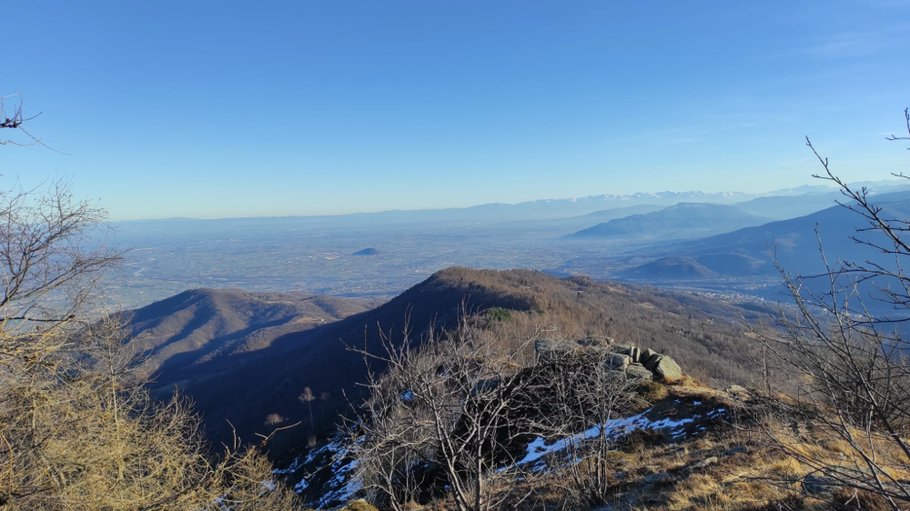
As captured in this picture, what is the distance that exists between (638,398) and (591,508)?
8.13 metres

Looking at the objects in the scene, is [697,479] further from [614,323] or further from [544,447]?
[614,323]

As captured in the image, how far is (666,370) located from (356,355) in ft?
180

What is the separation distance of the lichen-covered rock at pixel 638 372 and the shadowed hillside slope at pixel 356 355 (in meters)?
19.5

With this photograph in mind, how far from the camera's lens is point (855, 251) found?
19500cm

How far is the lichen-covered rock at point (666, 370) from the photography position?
1783 centimetres

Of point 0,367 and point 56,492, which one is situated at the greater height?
point 0,367

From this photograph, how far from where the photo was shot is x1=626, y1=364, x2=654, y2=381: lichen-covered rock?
16.2m

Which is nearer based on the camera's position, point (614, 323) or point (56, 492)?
point (56, 492)

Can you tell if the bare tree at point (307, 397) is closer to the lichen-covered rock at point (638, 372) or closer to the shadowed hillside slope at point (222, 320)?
the lichen-covered rock at point (638, 372)

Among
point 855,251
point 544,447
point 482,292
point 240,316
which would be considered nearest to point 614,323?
point 482,292

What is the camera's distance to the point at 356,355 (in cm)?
6575

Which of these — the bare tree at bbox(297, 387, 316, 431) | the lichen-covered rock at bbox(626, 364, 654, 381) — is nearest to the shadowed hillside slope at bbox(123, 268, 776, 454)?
the bare tree at bbox(297, 387, 316, 431)

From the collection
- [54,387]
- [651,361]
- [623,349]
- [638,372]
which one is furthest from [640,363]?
[54,387]

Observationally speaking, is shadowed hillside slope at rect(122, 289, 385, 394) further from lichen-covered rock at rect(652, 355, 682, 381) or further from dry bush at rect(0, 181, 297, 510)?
dry bush at rect(0, 181, 297, 510)
